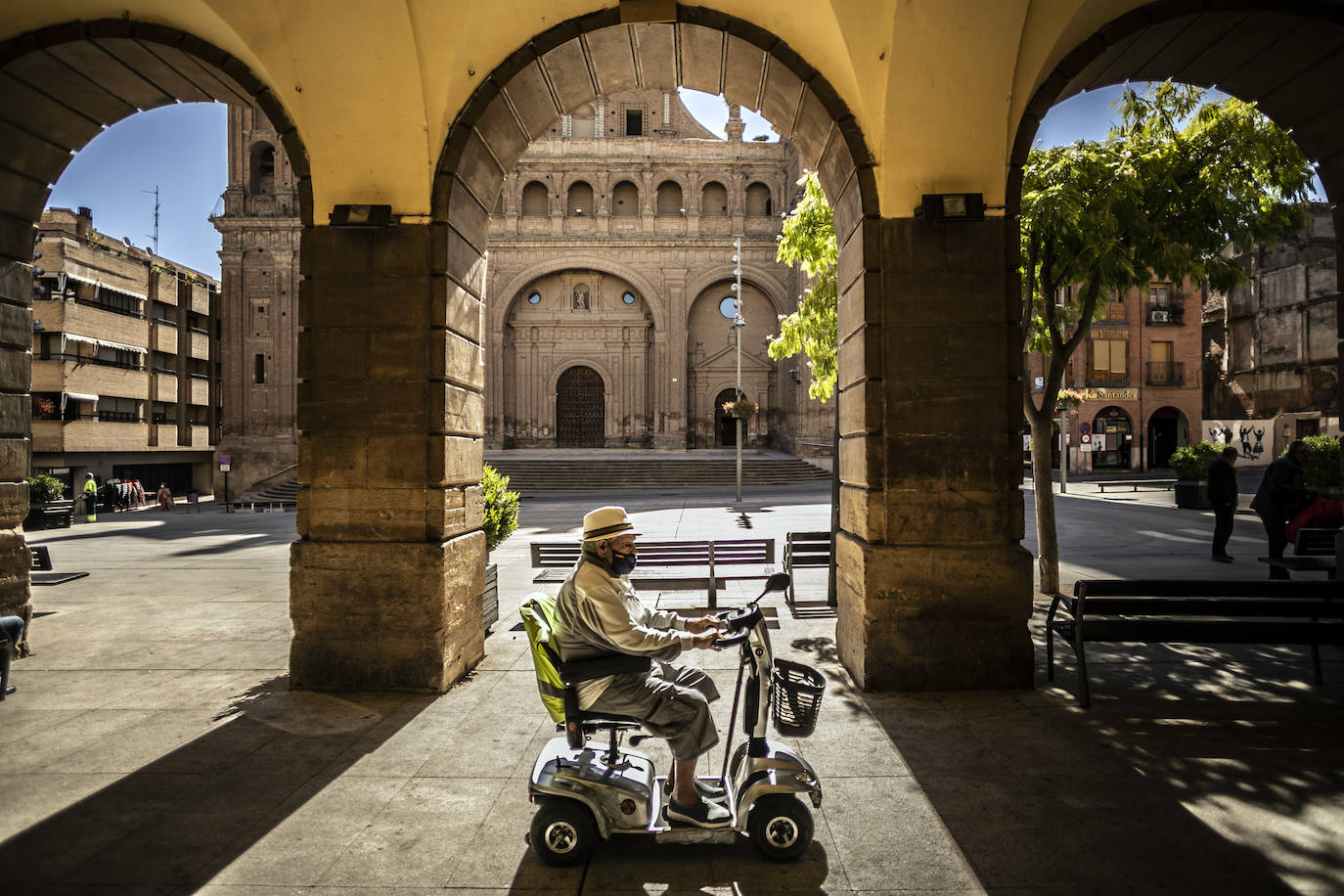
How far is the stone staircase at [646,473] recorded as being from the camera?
29.1 metres

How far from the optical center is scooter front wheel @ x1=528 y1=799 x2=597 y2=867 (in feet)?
10.2

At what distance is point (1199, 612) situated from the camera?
5066 millimetres

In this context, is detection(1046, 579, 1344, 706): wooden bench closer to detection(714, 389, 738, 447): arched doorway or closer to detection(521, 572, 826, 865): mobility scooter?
detection(521, 572, 826, 865): mobility scooter

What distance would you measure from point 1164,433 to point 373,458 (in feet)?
139

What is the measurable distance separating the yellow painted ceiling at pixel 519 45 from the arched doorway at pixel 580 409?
34545mm

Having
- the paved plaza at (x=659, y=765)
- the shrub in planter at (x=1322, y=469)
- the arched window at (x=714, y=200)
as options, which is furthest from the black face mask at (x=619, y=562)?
the arched window at (x=714, y=200)

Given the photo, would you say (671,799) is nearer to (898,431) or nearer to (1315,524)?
(898,431)

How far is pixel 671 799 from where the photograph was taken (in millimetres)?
3252

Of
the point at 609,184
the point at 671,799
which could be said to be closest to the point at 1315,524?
the point at 671,799

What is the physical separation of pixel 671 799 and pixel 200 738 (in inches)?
118

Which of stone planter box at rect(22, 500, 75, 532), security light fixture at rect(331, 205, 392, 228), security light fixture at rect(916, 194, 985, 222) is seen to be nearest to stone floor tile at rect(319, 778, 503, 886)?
security light fixture at rect(331, 205, 392, 228)

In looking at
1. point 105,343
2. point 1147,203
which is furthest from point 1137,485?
point 105,343

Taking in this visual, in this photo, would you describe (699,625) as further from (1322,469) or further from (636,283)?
(636,283)

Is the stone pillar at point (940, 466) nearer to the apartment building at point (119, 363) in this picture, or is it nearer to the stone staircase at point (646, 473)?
the stone staircase at point (646, 473)
